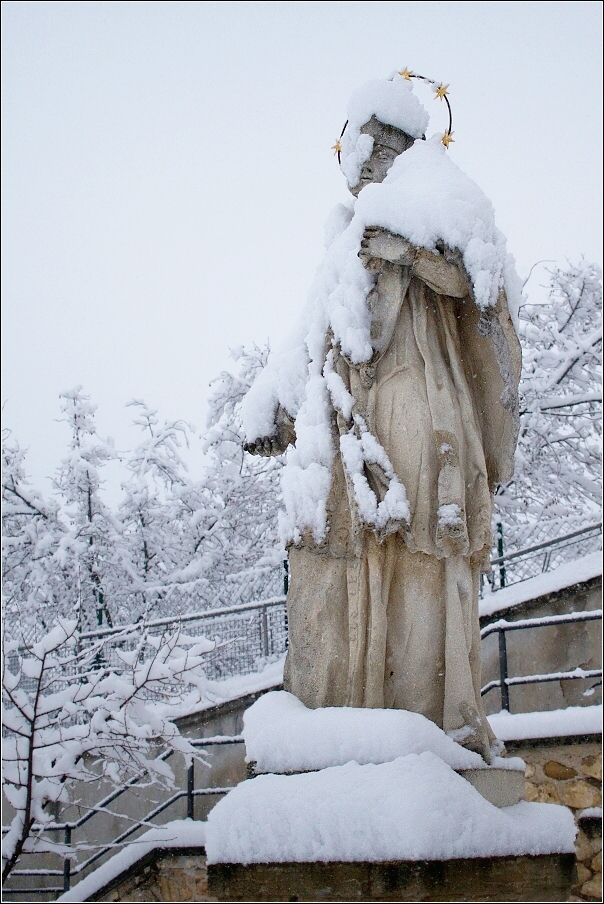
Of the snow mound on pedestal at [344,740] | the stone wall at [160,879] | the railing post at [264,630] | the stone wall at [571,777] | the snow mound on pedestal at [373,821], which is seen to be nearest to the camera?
the snow mound on pedestal at [373,821]

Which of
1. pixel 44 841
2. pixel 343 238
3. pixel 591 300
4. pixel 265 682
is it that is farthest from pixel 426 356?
pixel 591 300

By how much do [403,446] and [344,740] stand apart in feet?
3.65

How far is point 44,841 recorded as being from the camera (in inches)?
285

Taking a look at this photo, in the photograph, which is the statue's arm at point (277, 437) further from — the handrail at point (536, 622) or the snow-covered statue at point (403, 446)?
the handrail at point (536, 622)

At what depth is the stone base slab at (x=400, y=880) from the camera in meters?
3.29

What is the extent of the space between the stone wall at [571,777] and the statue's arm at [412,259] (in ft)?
16.2

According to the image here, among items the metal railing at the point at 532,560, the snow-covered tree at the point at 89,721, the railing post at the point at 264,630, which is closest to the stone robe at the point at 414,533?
the snow-covered tree at the point at 89,721

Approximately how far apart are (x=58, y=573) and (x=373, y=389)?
10.8 metres

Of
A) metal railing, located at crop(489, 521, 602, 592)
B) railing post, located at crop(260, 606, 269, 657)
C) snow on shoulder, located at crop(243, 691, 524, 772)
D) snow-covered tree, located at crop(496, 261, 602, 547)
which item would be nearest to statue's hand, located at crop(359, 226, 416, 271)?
snow on shoulder, located at crop(243, 691, 524, 772)

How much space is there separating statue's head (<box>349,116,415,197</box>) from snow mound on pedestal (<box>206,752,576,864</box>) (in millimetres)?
2384

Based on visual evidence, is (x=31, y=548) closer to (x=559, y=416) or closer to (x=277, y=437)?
(x=559, y=416)

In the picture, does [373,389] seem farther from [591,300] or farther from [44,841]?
[591,300]

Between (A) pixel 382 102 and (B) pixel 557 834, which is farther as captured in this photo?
(A) pixel 382 102

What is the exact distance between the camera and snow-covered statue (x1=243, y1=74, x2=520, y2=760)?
3895 mm
